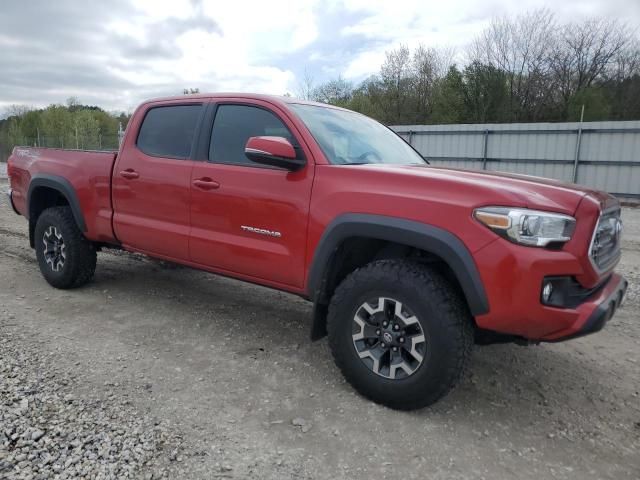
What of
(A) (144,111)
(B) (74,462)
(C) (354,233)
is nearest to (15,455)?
(B) (74,462)

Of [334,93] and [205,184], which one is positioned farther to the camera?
[334,93]

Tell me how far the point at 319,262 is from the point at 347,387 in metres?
0.84

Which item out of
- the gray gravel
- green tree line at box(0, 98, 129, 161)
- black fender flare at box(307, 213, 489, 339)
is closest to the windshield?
black fender flare at box(307, 213, 489, 339)

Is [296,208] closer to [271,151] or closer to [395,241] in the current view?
[271,151]

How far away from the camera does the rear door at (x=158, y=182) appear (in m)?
4.02

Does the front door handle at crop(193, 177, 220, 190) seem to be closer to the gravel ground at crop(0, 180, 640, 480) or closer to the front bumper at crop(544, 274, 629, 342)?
the gravel ground at crop(0, 180, 640, 480)

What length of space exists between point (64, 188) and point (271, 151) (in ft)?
9.04

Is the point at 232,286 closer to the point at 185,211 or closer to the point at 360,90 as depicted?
the point at 185,211

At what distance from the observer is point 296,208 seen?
3.29 m

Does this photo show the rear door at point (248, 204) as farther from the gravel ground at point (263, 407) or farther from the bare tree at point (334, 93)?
the bare tree at point (334, 93)

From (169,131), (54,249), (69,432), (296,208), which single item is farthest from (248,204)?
(54,249)

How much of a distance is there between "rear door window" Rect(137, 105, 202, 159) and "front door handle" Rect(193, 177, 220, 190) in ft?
1.02

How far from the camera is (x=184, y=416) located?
2.84m

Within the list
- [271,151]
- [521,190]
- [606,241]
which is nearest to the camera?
[521,190]
